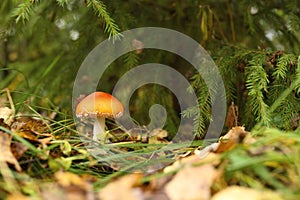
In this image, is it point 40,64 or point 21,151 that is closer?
point 21,151

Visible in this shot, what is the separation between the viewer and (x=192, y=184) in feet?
2.61

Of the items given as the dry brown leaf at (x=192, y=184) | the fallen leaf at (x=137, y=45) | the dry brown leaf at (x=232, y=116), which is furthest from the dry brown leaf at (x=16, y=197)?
the fallen leaf at (x=137, y=45)

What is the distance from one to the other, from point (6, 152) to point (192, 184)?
538mm

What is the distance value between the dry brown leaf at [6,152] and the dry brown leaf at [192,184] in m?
0.43

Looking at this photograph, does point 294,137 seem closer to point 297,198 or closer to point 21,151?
point 297,198

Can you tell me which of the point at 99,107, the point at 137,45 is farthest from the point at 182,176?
the point at 137,45

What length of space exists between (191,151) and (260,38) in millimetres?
1073

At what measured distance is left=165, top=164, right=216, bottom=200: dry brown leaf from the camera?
77cm

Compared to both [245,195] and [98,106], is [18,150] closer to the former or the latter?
[98,106]

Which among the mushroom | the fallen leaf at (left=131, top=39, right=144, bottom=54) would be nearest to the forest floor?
the mushroom

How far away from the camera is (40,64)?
2.60m

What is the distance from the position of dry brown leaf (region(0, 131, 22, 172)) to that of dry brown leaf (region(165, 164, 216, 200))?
1.41 ft

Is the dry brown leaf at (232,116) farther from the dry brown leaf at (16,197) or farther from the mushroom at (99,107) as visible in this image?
the dry brown leaf at (16,197)

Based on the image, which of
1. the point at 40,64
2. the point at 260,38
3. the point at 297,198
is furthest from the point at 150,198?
the point at 40,64
